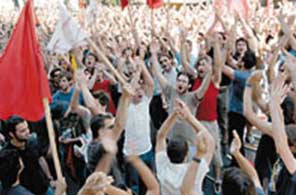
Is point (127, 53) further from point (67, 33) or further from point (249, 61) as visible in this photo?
point (67, 33)

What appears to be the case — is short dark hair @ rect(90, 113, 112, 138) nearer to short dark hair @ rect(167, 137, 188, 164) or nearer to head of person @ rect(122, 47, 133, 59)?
short dark hair @ rect(167, 137, 188, 164)

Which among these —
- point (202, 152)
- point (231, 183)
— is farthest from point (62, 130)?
point (231, 183)

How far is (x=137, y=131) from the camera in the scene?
6125 millimetres

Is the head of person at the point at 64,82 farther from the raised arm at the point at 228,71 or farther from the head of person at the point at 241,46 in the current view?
the head of person at the point at 241,46

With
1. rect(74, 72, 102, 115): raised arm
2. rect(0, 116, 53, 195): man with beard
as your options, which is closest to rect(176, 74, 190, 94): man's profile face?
rect(74, 72, 102, 115): raised arm

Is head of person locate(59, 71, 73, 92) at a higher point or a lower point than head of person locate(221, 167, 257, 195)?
lower

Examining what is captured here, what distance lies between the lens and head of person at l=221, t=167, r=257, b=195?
3.37 meters

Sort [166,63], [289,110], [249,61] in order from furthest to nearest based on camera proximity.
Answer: [166,63], [249,61], [289,110]

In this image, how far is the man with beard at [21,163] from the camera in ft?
13.6

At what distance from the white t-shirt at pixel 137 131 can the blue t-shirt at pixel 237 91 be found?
1488 mm

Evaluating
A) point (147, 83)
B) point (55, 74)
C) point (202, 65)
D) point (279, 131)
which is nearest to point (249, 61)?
point (202, 65)

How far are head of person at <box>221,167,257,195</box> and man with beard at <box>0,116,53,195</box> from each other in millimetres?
1431

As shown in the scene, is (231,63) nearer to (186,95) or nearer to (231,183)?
(186,95)

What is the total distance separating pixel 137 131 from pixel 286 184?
2.30 meters
